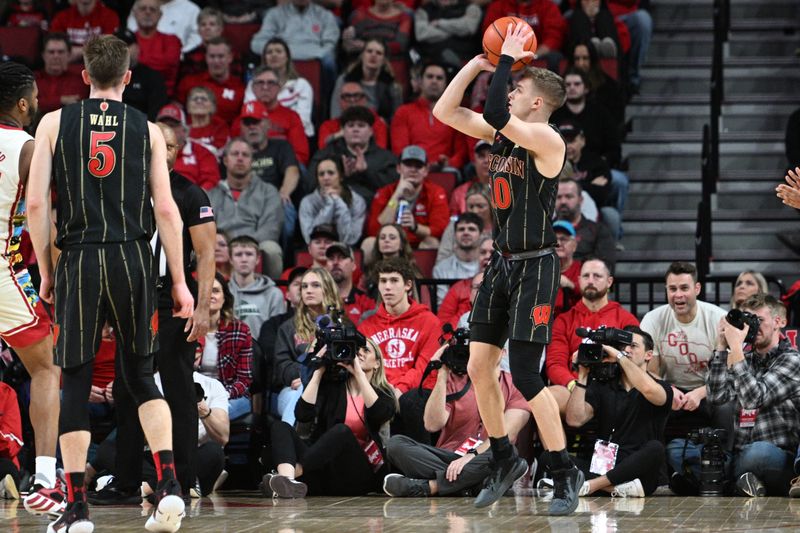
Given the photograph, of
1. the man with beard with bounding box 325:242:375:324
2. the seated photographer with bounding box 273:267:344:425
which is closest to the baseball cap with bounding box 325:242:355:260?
the man with beard with bounding box 325:242:375:324

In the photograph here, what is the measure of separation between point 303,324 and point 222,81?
476cm

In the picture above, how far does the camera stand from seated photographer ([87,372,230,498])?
7867 millimetres

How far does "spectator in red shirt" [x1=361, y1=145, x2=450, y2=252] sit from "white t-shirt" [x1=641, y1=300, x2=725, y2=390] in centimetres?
262

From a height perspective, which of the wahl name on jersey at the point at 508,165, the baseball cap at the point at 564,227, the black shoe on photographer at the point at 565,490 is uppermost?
the wahl name on jersey at the point at 508,165

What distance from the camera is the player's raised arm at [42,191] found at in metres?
5.48

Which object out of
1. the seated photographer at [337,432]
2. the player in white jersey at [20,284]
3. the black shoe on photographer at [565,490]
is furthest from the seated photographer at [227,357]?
the black shoe on photographer at [565,490]

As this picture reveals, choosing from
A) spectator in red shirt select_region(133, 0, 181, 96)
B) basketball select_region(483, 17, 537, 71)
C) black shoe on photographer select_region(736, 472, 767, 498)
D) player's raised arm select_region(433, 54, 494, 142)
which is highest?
spectator in red shirt select_region(133, 0, 181, 96)

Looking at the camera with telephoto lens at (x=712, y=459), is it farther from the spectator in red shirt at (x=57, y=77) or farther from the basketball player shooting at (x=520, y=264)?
the spectator in red shirt at (x=57, y=77)

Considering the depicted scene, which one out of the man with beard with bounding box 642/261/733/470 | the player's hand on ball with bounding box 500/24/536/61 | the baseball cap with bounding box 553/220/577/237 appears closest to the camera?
the player's hand on ball with bounding box 500/24/536/61

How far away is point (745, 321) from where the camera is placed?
26.1ft

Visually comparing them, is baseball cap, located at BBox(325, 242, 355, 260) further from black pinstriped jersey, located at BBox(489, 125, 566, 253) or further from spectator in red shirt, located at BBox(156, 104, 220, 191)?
black pinstriped jersey, located at BBox(489, 125, 566, 253)

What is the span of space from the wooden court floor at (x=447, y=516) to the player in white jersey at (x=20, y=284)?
51 centimetres

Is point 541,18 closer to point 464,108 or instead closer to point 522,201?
point 464,108

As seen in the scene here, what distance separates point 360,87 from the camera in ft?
40.9
